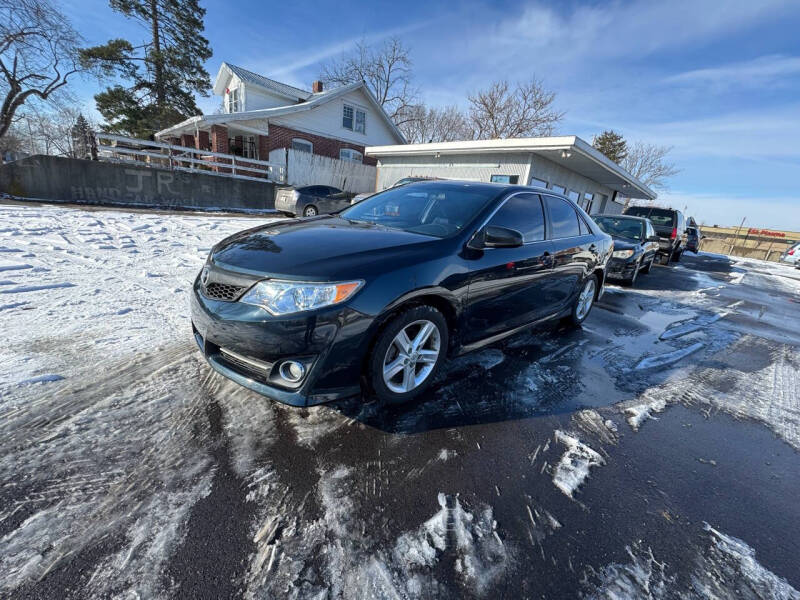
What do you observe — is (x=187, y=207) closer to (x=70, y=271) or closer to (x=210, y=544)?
(x=70, y=271)

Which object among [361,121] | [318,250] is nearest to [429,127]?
[361,121]

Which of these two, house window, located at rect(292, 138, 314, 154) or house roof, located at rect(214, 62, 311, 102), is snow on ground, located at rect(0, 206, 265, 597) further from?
house roof, located at rect(214, 62, 311, 102)

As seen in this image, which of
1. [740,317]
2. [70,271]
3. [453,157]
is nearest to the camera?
[70,271]

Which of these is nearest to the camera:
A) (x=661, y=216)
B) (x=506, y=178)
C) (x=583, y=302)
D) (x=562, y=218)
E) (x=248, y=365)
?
(x=248, y=365)

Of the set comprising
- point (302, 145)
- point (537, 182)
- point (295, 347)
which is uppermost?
point (302, 145)

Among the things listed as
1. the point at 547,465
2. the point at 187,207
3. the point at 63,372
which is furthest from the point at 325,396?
the point at 187,207

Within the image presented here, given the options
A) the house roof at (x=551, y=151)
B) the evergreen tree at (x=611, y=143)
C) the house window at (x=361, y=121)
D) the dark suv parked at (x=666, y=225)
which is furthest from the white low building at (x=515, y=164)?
the evergreen tree at (x=611, y=143)

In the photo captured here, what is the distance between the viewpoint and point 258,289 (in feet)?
6.73

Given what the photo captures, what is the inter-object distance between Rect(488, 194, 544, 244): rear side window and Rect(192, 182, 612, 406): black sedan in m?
0.02

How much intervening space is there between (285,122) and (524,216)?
18869mm

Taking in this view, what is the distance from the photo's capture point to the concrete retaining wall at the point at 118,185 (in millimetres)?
9984

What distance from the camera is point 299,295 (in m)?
1.98

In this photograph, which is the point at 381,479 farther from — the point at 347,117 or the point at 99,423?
the point at 347,117

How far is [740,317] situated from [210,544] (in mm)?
8504
